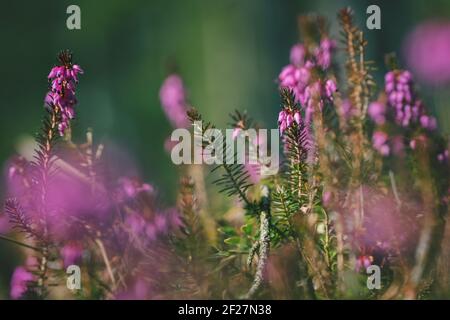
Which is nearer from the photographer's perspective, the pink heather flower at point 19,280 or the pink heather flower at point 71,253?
the pink heather flower at point 71,253

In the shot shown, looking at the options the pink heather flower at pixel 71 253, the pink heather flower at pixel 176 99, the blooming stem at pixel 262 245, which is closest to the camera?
the blooming stem at pixel 262 245

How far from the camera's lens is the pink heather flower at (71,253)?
2.04 m

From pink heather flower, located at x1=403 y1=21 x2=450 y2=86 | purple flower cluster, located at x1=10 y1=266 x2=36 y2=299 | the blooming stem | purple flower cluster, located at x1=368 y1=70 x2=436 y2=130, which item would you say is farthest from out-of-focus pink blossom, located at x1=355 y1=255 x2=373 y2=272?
pink heather flower, located at x1=403 y1=21 x2=450 y2=86

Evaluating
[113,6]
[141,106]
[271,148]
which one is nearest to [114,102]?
[141,106]

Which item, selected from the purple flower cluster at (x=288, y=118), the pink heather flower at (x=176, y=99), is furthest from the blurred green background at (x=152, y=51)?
the purple flower cluster at (x=288, y=118)

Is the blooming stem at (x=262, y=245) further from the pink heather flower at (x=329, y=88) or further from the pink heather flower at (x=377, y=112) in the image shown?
the pink heather flower at (x=377, y=112)

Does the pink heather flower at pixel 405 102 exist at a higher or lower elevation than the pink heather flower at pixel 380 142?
higher

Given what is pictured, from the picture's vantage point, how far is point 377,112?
7.86 ft

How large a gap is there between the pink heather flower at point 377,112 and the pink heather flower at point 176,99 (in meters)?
1.20

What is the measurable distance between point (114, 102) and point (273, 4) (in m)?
2.76

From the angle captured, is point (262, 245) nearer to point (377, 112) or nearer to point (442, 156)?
point (442, 156)

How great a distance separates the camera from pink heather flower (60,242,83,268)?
2.04 meters

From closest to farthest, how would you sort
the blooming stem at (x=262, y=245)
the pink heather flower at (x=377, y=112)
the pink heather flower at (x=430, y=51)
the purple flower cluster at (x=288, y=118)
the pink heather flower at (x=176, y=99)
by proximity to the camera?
the blooming stem at (x=262, y=245) < the purple flower cluster at (x=288, y=118) < the pink heather flower at (x=377, y=112) < the pink heather flower at (x=176, y=99) < the pink heather flower at (x=430, y=51)

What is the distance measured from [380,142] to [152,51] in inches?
336
